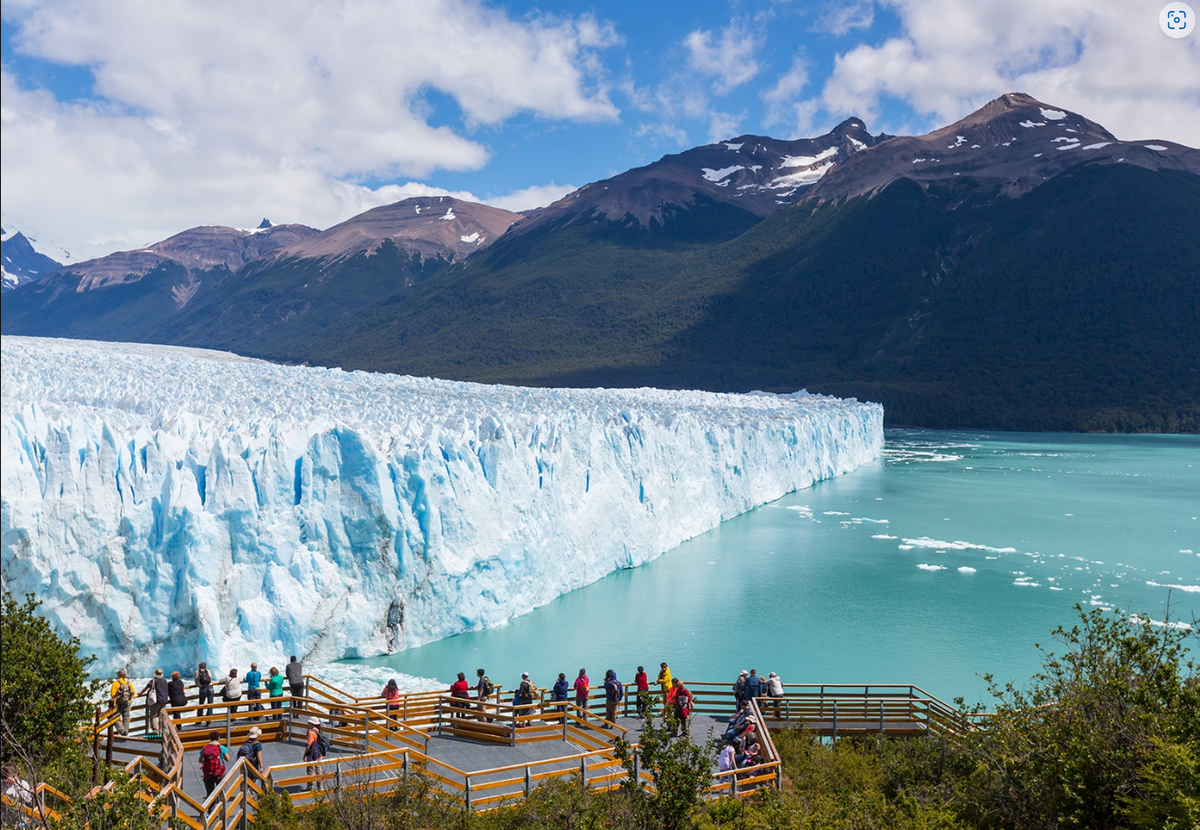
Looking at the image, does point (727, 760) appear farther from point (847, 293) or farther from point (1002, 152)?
point (1002, 152)

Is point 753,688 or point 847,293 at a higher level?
point 847,293

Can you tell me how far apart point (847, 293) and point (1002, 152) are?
37.1m

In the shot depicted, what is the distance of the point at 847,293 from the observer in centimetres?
10081

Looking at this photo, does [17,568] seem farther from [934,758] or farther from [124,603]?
[934,758]

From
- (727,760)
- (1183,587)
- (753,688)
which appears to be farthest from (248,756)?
(1183,587)

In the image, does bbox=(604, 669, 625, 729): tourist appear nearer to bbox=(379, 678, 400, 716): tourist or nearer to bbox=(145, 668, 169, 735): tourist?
bbox=(379, 678, 400, 716): tourist

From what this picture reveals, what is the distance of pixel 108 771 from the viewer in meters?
7.36

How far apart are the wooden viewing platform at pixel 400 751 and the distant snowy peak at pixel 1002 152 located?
364 feet

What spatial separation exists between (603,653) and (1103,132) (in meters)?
132

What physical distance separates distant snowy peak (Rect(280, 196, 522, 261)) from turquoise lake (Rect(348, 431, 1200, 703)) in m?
144

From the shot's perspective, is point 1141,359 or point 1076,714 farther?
point 1141,359

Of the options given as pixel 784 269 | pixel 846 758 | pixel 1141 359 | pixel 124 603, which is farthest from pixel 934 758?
pixel 784 269

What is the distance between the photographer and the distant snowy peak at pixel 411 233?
554ft

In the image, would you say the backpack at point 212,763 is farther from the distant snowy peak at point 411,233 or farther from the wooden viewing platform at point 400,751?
the distant snowy peak at point 411,233
